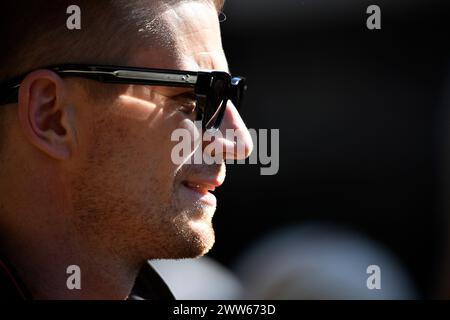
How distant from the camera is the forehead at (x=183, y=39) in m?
2.25

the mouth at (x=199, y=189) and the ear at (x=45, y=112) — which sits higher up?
the ear at (x=45, y=112)

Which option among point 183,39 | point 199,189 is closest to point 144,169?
point 199,189

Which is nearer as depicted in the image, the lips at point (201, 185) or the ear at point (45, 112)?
the ear at point (45, 112)

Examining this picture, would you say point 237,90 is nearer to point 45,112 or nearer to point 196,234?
point 196,234

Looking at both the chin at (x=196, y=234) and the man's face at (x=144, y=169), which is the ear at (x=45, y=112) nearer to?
the man's face at (x=144, y=169)

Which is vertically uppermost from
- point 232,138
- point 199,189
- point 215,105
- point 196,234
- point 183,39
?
point 183,39

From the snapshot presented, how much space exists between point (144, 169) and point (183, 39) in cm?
44

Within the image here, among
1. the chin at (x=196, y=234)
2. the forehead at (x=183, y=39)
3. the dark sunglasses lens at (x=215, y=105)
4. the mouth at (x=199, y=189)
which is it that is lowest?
the chin at (x=196, y=234)

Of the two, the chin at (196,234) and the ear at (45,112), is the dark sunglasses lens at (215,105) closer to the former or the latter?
the chin at (196,234)

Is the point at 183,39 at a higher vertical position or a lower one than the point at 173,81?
higher

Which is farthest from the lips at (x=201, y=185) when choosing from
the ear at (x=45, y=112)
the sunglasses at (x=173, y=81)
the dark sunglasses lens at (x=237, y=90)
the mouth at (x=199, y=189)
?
the ear at (x=45, y=112)

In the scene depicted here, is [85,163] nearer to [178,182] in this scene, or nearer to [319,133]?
[178,182]

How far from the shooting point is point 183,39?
7.50ft
